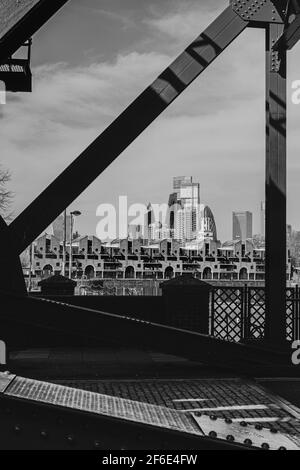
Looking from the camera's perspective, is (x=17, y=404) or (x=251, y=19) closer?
(x=17, y=404)

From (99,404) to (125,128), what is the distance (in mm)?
6376

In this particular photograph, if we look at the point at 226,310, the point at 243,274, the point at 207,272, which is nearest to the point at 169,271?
the point at 207,272

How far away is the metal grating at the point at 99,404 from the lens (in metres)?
1.84

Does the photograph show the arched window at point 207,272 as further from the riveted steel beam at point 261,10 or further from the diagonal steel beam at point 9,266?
the diagonal steel beam at point 9,266

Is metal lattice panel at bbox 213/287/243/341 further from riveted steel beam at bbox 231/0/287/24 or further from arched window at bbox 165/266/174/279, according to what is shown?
arched window at bbox 165/266/174/279

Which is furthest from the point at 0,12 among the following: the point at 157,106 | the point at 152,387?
the point at 152,387

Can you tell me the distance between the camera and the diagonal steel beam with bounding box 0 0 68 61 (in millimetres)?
2512

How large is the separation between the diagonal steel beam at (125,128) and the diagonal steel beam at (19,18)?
4.59 meters

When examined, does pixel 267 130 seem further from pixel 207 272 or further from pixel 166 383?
pixel 207 272

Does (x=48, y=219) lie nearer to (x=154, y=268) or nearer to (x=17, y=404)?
(x=17, y=404)

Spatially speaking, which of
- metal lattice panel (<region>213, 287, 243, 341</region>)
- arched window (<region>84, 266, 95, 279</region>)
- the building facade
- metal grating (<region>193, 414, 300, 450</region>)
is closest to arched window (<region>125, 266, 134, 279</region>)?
the building facade

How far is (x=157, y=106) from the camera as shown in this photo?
8453 millimetres

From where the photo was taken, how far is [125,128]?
815cm
